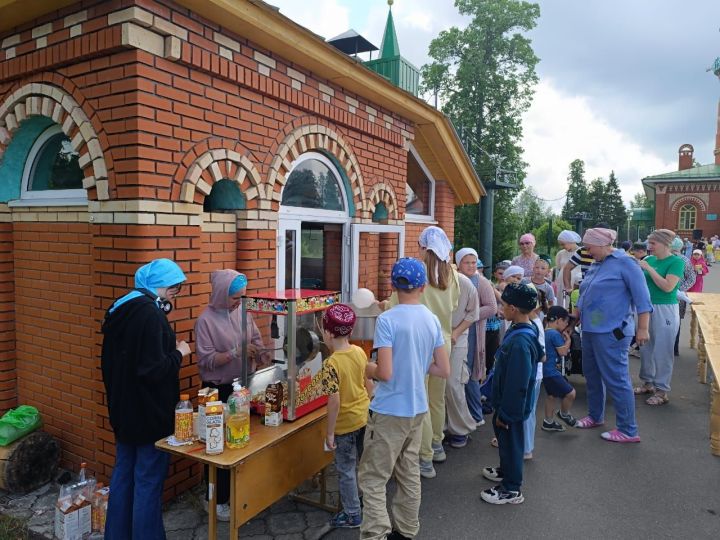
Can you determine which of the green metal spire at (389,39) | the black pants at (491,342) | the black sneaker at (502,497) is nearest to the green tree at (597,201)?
the green metal spire at (389,39)

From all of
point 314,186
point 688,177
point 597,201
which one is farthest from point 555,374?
point 597,201

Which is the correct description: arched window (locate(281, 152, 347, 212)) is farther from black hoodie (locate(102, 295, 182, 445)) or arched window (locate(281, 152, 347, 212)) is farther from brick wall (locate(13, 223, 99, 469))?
black hoodie (locate(102, 295, 182, 445))

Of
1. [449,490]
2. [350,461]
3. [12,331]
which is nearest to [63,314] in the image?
[12,331]

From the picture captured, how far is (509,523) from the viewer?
11.9ft

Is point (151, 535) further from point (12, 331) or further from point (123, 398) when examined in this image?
point (12, 331)

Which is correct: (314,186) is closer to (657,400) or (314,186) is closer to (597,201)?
(657,400)

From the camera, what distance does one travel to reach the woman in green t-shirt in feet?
19.7

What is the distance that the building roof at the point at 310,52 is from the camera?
12.1 feet

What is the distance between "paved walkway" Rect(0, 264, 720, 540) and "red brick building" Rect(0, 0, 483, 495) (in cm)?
72

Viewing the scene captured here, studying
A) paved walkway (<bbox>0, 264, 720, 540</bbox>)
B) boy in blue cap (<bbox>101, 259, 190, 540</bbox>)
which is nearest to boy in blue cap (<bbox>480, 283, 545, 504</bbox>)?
paved walkway (<bbox>0, 264, 720, 540</bbox>)

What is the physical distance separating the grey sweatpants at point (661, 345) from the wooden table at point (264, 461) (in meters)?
4.56

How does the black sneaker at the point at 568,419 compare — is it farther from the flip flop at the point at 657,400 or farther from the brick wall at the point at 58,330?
the brick wall at the point at 58,330

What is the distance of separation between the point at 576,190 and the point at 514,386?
5293 centimetres

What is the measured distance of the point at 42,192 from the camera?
441cm
